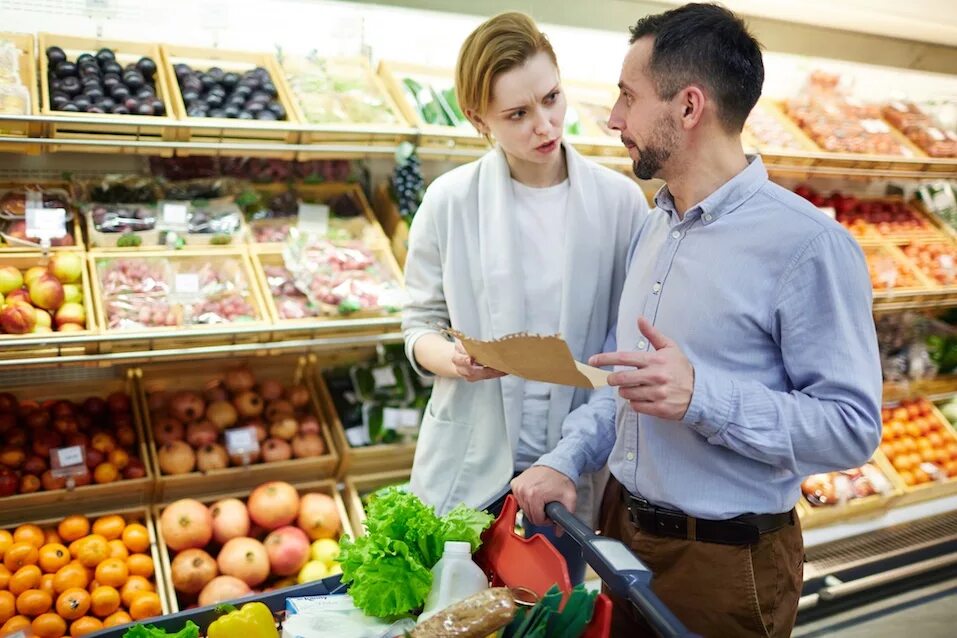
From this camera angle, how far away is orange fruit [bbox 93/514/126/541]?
2.64m

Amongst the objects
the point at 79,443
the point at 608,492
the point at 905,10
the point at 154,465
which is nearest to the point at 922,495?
the point at 905,10

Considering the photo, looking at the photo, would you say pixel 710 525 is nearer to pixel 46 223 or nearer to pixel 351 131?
pixel 351 131

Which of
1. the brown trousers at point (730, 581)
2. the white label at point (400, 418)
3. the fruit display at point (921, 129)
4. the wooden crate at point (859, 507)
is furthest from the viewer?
the fruit display at point (921, 129)

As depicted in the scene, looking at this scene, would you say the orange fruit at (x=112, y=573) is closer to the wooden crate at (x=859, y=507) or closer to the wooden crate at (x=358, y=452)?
the wooden crate at (x=358, y=452)

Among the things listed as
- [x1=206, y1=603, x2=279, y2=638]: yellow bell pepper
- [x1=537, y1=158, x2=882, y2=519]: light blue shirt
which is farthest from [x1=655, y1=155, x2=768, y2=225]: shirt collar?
[x1=206, y1=603, x2=279, y2=638]: yellow bell pepper

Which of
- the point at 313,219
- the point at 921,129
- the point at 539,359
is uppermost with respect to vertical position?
the point at 539,359

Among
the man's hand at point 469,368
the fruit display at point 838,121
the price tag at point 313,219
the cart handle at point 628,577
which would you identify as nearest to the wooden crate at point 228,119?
the price tag at point 313,219

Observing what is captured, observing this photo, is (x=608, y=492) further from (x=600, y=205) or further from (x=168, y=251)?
(x=168, y=251)

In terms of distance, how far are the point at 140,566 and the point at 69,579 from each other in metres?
0.21

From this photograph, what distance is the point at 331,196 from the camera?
3.34m

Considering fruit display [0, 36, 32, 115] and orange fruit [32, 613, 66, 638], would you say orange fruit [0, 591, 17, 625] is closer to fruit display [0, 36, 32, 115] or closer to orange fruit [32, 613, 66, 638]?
orange fruit [32, 613, 66, 638]

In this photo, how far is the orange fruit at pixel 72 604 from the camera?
2.38 meters

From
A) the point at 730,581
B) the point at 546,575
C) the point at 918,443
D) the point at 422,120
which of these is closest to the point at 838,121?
the point at 918,443

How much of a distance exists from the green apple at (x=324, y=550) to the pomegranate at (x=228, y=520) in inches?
9.7
